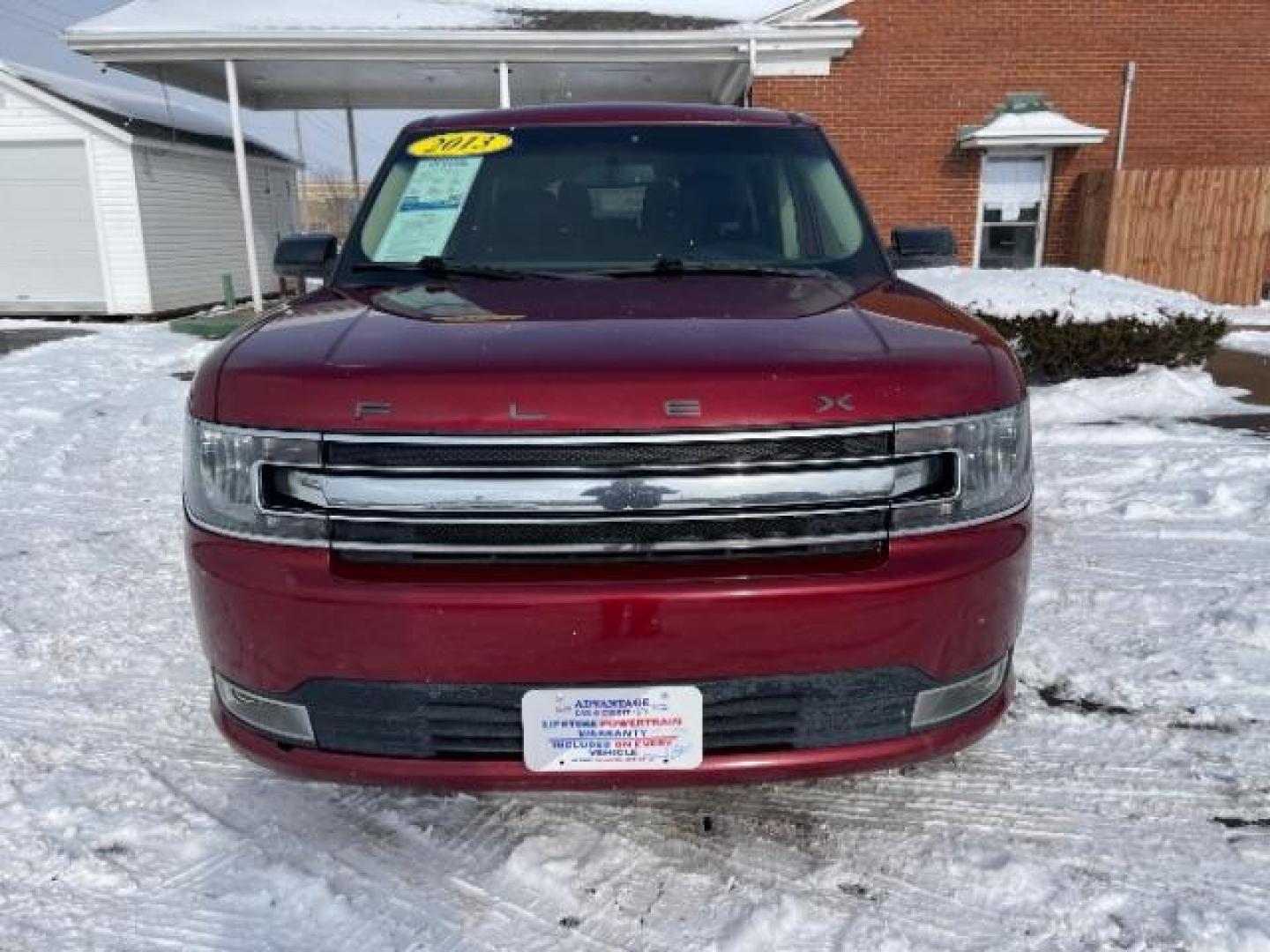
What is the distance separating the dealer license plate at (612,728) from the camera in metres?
1.77

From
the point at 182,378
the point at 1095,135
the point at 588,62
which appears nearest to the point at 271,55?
the point at 588,62

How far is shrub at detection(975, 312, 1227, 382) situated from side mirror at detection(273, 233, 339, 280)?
213 inches

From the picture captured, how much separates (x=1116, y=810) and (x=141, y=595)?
11.6 ft

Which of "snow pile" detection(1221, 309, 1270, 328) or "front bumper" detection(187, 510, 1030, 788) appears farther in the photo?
"snow pile" detection(1221, 309, 1270, 328)

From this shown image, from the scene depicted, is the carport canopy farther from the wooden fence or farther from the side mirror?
the side mirror

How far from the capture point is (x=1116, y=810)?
2.29 meters

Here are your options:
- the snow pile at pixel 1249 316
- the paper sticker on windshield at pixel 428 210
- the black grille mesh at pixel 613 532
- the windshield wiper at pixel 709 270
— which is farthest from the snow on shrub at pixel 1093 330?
the black grille mesh at pixel 613 532

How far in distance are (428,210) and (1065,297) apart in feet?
19.8

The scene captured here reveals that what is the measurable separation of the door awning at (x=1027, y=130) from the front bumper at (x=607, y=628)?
39.2ft

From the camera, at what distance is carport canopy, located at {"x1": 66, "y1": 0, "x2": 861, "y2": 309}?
11.1 meters

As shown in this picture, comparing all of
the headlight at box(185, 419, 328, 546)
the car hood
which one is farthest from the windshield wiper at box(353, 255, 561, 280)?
the headlight at box(185, 419, 328, 546)

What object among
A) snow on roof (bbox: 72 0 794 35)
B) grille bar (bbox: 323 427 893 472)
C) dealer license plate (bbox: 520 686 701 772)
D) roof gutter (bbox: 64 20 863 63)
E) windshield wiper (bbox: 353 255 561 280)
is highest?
snow on roof (bbox: 72 0 794 35)

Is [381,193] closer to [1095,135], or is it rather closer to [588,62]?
[588,62]

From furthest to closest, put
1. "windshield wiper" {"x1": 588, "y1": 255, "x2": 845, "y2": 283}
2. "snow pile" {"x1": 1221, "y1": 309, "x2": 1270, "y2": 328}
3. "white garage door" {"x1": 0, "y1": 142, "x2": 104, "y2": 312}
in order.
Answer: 1. "white garage door" {"x1": 0, "y1": 142, "x2": 104, "y2": 312}
2. "snow pile" {"x1": 1221, "y1": 309, "x2": 1270, "y2": 328}
3. "windshield wiper" {"x1": 588, "y1": 255, "x2": 845, "y2": 283}
